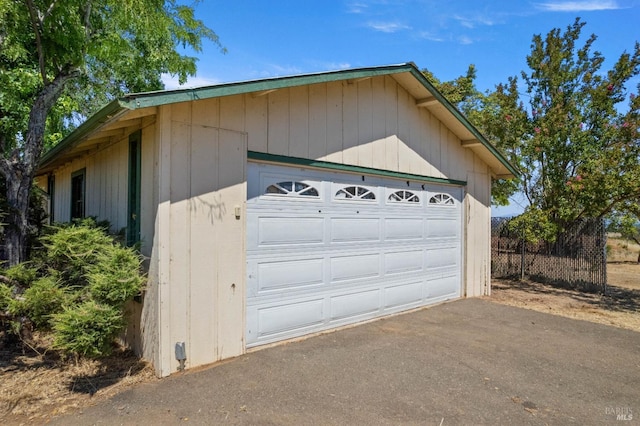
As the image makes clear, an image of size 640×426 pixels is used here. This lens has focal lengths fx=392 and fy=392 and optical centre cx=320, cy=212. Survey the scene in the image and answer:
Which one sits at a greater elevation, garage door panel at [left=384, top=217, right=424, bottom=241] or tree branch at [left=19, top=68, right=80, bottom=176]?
tree branch at [left=19, top=68, right=80, bottom=176]

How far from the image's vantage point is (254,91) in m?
4.52

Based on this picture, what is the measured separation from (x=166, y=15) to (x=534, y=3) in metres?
7.21

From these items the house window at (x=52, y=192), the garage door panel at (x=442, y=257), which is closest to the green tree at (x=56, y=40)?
the house window at (x=52, y=192)

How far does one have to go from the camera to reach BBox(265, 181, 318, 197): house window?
5141 millimetres

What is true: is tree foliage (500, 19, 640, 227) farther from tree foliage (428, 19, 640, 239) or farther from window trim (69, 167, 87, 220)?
window trim (69, 167, 87, 220)

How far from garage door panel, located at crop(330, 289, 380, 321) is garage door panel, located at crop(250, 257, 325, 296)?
0.51 m

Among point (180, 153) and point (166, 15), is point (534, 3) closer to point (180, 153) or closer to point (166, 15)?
point (166, 15)

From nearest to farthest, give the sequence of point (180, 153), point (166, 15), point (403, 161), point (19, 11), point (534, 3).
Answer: point (180, 153)
point (19, 11)
point (166, 15)
point (403, 161)
point (534, 3)

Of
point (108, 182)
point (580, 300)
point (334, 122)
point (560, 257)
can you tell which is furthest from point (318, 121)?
point (560, 257)

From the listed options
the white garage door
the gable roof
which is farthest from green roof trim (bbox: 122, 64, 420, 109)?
the white garage door

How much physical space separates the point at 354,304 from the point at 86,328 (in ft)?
12.4

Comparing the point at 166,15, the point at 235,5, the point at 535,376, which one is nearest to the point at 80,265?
the point at 166,15

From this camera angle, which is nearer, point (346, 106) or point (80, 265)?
point (80, 265)

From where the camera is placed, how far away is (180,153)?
4.21 m
